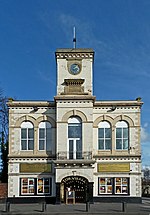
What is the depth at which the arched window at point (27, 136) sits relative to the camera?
36000mm

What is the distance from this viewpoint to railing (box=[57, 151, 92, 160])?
113ft

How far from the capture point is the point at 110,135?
36156 mm

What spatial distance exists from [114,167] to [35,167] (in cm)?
780

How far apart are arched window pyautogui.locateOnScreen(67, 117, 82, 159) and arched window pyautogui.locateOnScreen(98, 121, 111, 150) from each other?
2.20m

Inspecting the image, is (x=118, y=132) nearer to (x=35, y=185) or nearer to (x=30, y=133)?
(x=30, y=133)

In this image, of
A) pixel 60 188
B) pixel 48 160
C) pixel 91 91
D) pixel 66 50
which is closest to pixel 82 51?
pixel 66 50

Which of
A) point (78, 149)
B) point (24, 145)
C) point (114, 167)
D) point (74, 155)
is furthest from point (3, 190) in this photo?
point (114, 167)

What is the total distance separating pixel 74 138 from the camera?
35.3m

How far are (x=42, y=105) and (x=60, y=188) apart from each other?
8442 millimetres

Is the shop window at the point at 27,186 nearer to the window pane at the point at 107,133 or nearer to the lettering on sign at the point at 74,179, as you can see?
the lettering on sign at the point at 74,179

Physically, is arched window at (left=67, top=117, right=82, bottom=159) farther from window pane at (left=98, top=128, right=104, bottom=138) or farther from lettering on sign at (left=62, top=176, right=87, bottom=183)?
window pane at (left=98, top=128, right=104, bottom=138)

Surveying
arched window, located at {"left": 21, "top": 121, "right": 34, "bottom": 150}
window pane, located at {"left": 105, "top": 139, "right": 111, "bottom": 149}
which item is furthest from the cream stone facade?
window pane, located at {"left": 105, "top": 139, "right": 111, "bottom": 149}

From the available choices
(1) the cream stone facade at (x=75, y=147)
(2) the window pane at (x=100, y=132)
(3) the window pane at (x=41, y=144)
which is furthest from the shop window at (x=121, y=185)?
(3) the window pane at (x=41, y=144)

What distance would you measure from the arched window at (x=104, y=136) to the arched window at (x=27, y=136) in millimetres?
6821
